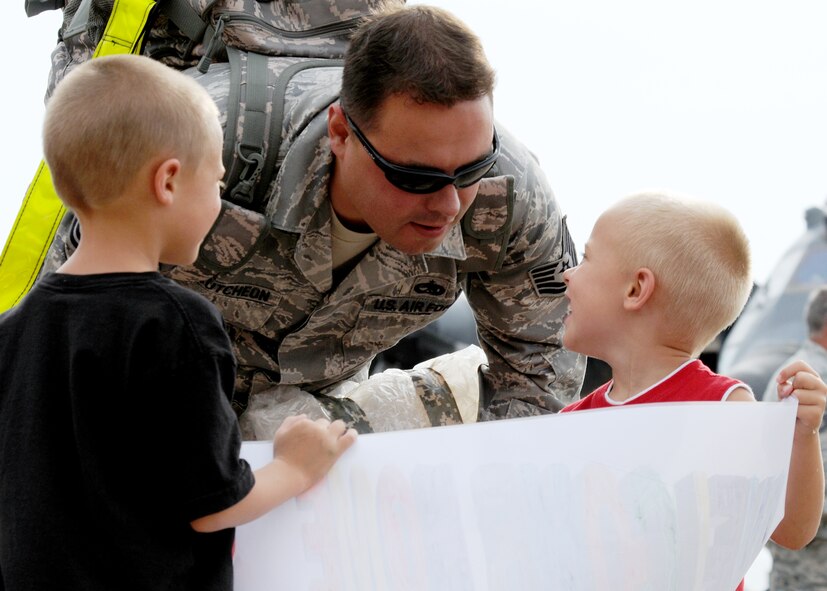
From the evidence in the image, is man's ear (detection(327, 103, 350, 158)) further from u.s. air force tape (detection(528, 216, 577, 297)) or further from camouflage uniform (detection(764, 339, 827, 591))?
camouflage uniform (detection(764, 339, 827, 591))

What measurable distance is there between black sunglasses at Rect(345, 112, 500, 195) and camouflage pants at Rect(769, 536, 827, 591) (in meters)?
2.28

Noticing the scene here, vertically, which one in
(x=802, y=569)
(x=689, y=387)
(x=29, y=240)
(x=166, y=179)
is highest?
(x=166, y=179)

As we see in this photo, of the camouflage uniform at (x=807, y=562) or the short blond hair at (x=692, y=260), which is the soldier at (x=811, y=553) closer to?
the camouflage uniform at (x=807, y=562)

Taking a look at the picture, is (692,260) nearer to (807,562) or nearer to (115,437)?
(115,437)

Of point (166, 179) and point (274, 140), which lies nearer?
point (166, 179)

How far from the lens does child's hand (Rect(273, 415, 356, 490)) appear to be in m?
1.83

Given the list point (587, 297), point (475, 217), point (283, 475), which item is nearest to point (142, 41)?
point (475, 217)

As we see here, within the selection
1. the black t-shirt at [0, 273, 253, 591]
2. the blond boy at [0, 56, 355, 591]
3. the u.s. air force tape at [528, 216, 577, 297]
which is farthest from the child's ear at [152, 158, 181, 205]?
the u.s. air force tape at [528, 216, 577, 297]

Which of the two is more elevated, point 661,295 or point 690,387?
point 661,295

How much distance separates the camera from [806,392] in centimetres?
200

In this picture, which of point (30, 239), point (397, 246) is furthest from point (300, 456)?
point (30, 239)

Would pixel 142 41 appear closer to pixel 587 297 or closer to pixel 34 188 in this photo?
pixel 34 188

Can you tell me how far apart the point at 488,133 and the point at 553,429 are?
3.42ft

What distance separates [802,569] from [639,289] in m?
2.49
